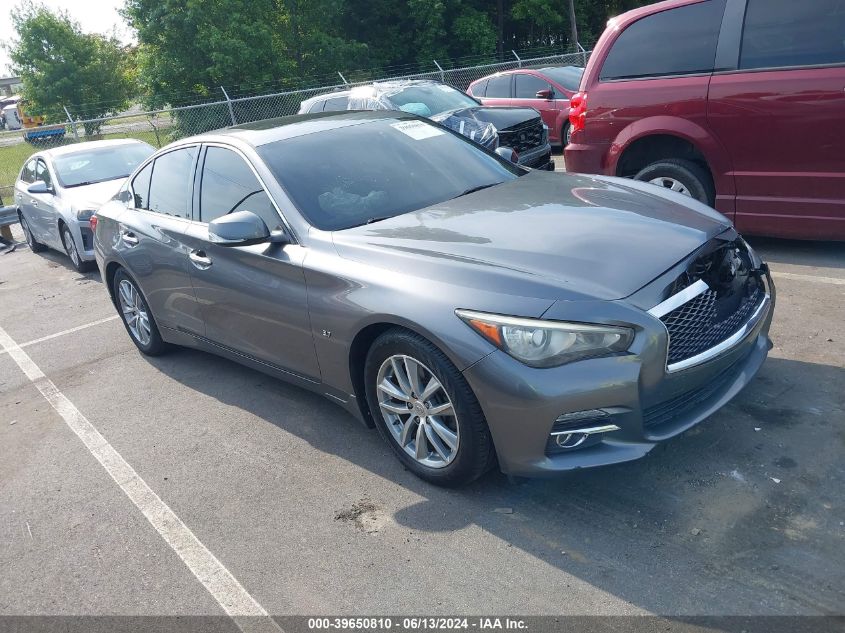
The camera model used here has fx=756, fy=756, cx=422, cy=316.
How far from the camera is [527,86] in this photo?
13.4 metres

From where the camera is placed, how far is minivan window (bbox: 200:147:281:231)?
13.7 ft

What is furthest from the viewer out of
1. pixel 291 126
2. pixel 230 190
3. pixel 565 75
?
pixel 565 75

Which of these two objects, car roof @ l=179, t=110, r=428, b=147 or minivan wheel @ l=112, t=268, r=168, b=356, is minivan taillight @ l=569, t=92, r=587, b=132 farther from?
minivan wheel @ l=112, t=268, r=168, b=356

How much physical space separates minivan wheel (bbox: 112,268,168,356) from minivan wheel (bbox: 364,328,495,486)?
2665 mm

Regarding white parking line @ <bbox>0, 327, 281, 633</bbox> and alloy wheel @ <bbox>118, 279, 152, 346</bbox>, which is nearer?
white parking line @ <bbox>0, 327, 281, 633</bbox>

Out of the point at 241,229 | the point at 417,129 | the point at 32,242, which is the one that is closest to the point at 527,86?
the point at 32,242

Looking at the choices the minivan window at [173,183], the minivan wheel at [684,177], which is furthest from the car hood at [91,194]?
the minivan wheel at [684,177]

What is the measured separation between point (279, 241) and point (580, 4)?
35.4m

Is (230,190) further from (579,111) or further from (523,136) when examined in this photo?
(523,136)

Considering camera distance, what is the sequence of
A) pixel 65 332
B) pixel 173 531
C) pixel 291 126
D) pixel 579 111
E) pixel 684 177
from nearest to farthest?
pixel 173 531 < pixel 291 126 < pixel 684 177 < pixel 579 111 < pixel 65 332

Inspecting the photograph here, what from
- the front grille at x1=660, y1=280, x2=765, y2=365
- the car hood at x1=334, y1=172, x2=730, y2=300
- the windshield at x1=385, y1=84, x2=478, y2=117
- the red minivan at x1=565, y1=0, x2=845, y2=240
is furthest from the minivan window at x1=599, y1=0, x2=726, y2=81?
the windshield at x1=385, y1=84, x2=478, y2=117

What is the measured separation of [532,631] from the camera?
2639 mm

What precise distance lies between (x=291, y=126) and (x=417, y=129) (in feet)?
2.63

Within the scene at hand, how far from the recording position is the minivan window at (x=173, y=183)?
494 centimetres
